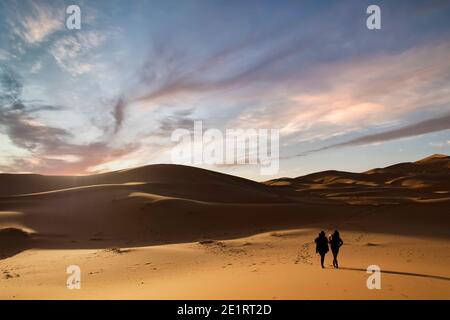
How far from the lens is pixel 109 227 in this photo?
27297mm

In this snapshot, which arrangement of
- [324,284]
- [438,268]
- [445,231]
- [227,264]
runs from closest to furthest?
[324,284]
[438,268]
[227,264]
[445,231]

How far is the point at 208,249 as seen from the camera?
1755 centimetres

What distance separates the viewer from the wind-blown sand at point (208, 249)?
9.16 metres

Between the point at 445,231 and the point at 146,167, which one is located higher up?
the point at 146,167

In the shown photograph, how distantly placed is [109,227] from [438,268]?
22845mm

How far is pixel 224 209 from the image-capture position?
101 feet

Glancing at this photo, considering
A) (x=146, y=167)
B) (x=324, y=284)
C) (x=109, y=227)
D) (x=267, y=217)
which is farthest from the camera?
(x=146, y=167)

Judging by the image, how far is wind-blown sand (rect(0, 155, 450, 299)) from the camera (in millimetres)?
9156
